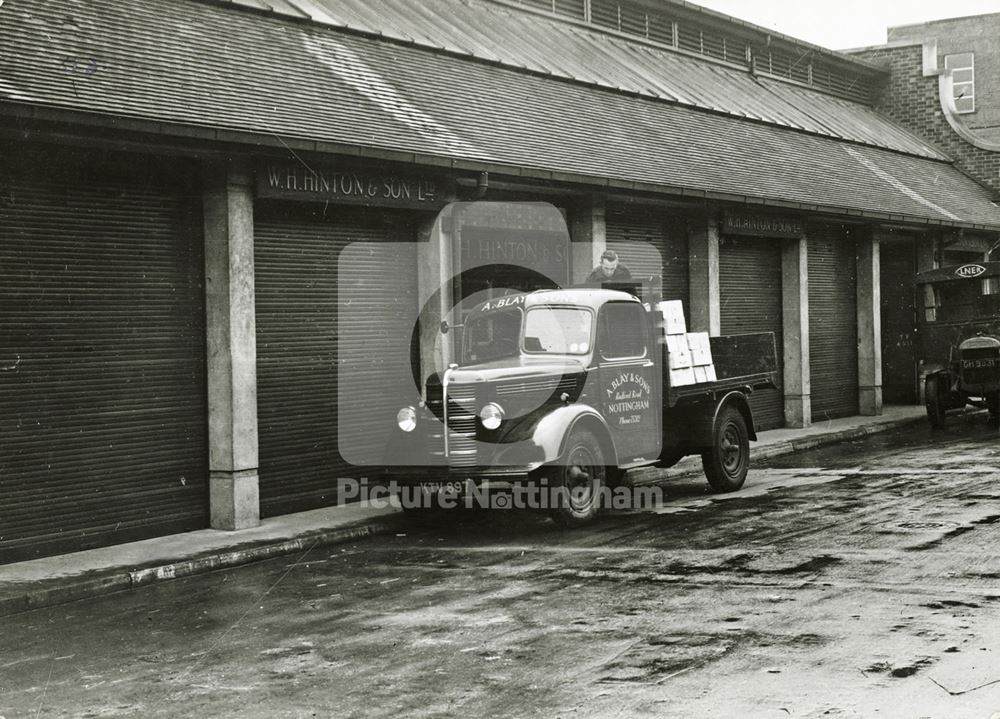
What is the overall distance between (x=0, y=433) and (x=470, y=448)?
4.07 m

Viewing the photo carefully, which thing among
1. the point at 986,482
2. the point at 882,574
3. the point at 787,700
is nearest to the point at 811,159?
the point at 986,482

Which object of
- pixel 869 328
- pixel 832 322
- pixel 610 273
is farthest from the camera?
pixel 869 328

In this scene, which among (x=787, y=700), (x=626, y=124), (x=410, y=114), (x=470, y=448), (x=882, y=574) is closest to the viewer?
(x=787, y=700)

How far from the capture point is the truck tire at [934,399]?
19469 millimetres

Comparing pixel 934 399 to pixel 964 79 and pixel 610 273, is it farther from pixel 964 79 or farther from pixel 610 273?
pixel 964 79

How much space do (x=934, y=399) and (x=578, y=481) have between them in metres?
10.9

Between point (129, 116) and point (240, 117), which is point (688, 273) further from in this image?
point (129, 116)

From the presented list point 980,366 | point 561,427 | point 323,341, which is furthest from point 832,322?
point 561,427

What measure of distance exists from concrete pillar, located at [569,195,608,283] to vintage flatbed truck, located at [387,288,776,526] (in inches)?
130

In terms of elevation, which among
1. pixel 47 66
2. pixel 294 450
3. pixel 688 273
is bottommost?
pixel 294 450

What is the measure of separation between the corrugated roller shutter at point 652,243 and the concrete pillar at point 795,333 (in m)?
2.92

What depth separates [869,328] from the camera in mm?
22938

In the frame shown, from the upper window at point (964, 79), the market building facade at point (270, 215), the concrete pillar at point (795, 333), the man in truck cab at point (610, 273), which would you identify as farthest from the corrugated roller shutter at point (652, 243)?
the upper window at point (964, 79)

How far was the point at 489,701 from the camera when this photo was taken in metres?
5.56
